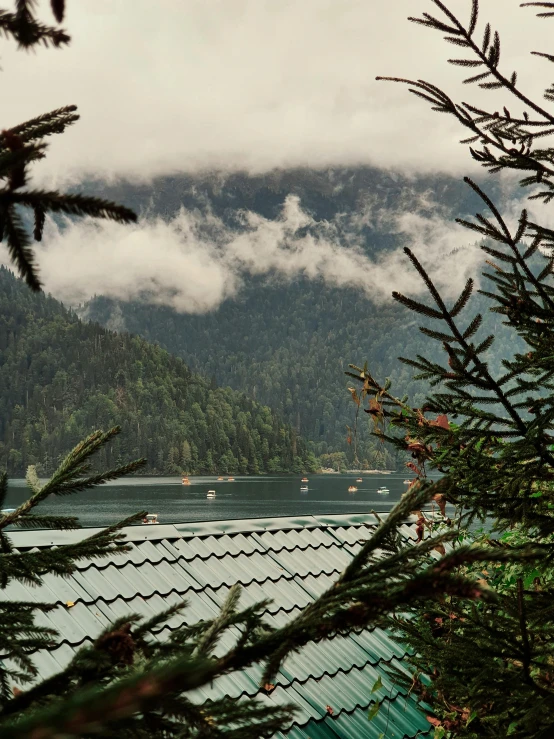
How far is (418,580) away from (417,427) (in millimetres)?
3143

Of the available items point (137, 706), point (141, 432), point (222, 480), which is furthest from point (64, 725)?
point (141, 432)

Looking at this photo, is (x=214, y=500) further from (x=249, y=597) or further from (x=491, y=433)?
(x=491, y=433)

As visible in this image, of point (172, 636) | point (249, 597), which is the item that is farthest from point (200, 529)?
point (172, 636)

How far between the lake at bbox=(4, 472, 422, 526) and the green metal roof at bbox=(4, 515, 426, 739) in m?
67.4

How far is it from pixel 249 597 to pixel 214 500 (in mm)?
119414

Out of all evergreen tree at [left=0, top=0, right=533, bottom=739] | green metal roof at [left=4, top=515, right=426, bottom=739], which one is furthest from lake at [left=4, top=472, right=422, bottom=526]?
evergreen tree at [left=0, top=0, right=533, bottom=739]

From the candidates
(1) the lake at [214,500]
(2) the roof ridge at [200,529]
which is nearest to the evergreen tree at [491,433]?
(2) the roof ridge at [200,529]

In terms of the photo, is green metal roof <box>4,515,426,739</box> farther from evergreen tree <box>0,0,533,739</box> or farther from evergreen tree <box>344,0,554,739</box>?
evergreen tree <box>0,0,533,739</box>

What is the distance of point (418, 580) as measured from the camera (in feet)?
3.92

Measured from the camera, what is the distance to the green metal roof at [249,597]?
5484 millimetres

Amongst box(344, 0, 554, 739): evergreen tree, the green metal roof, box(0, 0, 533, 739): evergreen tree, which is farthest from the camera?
the green metal roof

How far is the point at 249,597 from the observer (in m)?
6.56

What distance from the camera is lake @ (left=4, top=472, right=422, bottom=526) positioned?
9862cm

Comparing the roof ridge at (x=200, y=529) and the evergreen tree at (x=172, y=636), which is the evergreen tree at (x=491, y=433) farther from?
the roof ridge at (x=200, y=529)
